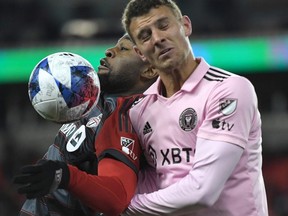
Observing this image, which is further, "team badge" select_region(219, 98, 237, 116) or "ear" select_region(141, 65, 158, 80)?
"ear" select_region(141, 65, 158, 80)

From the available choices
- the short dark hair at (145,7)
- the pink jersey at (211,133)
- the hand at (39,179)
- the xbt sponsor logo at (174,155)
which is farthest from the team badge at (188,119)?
the hand at (39,179)

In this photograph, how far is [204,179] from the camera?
10.9ft

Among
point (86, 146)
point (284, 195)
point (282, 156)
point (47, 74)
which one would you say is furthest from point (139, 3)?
point (282, 156)

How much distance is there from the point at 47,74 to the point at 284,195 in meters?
7.78

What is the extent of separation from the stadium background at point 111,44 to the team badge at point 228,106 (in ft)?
24.4

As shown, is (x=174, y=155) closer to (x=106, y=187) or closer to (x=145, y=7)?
(x=106, y=187)

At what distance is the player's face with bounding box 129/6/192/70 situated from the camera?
11.6ft

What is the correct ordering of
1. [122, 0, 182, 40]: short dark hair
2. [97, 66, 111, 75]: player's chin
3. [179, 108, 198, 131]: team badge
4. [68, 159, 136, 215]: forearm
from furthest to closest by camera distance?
1. [97, 66, 111, 75]: player's chin
2. [122, 0, 182, 40]: short dark hair
3. [179, 108, 198, 131]: team badge
4. [68, 159, 136, 215]: forearm

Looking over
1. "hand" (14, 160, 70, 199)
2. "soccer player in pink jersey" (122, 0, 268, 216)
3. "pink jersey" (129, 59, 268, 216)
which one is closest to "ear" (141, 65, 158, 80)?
"soccer player in pink jersey" (122, 0, 268, 216)

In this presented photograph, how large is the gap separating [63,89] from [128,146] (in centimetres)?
43

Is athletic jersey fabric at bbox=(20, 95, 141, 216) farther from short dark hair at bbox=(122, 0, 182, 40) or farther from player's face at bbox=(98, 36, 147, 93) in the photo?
short dark hair at bbox=(122, 0, 182, 40)

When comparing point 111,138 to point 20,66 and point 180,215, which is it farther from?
point 20,66

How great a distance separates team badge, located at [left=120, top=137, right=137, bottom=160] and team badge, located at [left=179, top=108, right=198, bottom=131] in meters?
0.28

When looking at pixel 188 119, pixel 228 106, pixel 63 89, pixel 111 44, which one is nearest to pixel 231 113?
pixel 228 106
